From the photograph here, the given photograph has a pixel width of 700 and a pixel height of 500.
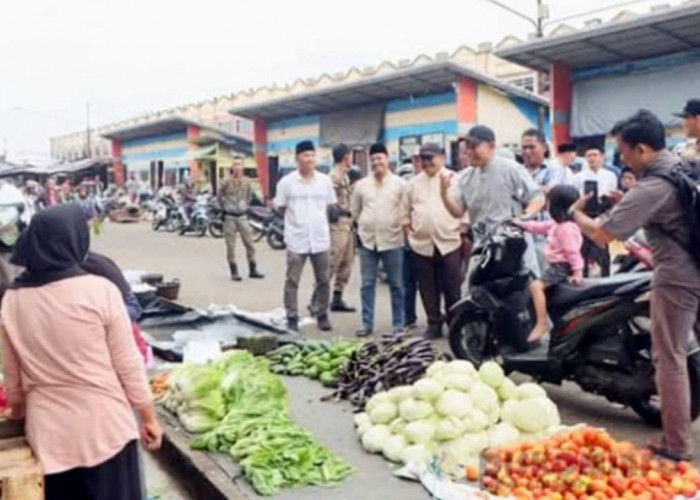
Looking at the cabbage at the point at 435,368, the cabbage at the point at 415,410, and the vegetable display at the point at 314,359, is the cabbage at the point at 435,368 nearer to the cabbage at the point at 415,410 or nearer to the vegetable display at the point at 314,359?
the cabbage at the point at 415,410

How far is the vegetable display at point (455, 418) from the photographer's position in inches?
171

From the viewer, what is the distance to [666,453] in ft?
14.3

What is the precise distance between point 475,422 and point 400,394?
0.49 m

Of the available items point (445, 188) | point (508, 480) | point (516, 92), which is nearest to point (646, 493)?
point (508, 480)

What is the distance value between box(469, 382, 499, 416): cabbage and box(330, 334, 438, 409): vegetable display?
67cm

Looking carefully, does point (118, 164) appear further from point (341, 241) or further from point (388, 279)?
point (388, 279)

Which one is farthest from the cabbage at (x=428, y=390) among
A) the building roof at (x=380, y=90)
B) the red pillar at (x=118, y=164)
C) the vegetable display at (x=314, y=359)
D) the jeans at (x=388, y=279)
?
the red pillar at (x=118, y=164)

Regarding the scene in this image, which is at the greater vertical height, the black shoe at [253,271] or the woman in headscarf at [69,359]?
the woman in headscarf at [69,359]

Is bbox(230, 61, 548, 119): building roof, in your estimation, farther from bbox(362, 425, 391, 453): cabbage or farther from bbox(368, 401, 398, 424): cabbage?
bbox(362, 425, 391, 453): cabbage

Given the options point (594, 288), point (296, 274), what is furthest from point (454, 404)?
point (296, 274)

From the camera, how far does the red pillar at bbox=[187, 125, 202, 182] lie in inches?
1350

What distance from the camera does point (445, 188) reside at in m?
7.02

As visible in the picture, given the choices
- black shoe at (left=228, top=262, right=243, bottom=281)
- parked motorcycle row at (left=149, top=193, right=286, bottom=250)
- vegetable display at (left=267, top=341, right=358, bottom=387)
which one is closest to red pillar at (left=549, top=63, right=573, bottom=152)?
parked motorcycle row at (left=149, top=193, right=286, bottom=250)

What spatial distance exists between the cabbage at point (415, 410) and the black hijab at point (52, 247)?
2137 mm
